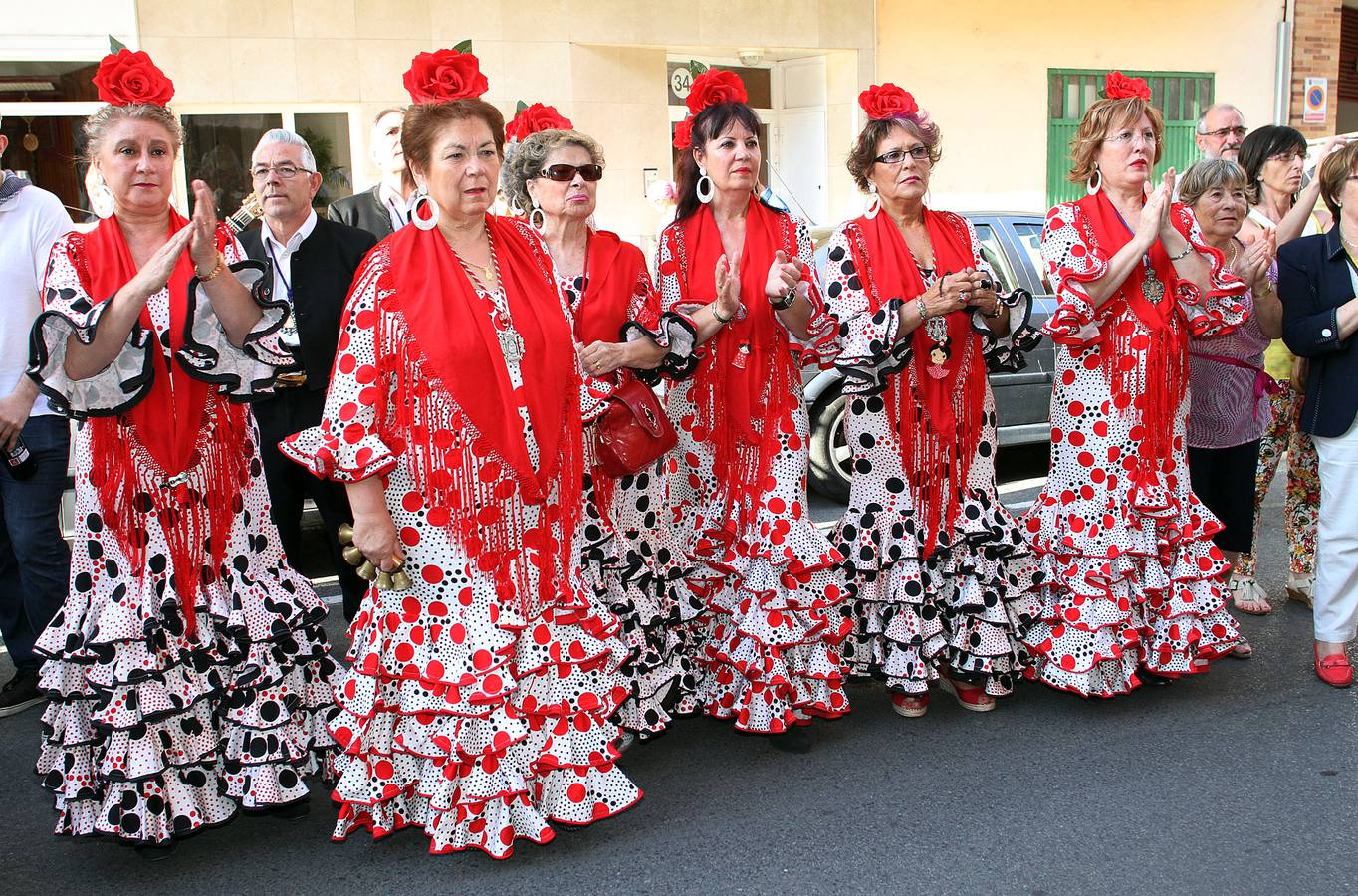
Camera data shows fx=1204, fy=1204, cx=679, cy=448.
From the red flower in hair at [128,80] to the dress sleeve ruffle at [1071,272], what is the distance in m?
3.00

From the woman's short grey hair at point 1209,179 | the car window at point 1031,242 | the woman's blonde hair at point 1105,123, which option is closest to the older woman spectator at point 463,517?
the woman's blonde hair at point 1105,123

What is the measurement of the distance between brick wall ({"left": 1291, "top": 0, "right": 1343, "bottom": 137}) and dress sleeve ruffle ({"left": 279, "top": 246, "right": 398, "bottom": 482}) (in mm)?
16265

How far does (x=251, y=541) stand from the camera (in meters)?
3.78

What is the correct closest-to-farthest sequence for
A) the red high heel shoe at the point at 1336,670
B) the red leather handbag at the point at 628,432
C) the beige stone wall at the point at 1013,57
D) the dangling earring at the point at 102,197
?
the dangling earring at the point at 102,197 → the red leather handbag at the point at 628,432 → the red high heel shoe at the point at 1336,670 → the beige stone wall at the point at 1013,57

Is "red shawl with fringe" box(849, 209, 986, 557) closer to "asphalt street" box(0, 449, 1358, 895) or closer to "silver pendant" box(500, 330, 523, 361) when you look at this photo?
"asphalt street" box(0, 449, 1358, 895)

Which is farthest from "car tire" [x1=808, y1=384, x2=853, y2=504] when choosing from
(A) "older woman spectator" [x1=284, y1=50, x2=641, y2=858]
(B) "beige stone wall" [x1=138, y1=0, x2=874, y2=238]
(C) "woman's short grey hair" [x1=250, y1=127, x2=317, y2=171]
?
(B) "beige stone wall" [x1=138, y1=0, x2=874, y2=238]

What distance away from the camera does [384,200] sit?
5391 mm

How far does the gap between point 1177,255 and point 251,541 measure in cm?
335

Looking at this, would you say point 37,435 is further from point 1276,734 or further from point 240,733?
point 1276,734

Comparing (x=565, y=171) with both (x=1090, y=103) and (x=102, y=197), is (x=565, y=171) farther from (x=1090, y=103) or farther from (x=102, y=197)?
(x=1090, y=103)

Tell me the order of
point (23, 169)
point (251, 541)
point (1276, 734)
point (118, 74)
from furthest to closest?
point (23, 169)
point (1276, 734)
point (251, 541)
point (118, 74)

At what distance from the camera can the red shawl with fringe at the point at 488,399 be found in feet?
10.7

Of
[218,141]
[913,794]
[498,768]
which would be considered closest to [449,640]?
[498,768]

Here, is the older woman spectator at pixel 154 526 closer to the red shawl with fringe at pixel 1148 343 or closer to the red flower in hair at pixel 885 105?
the red flower in hair at pixel 885 105
